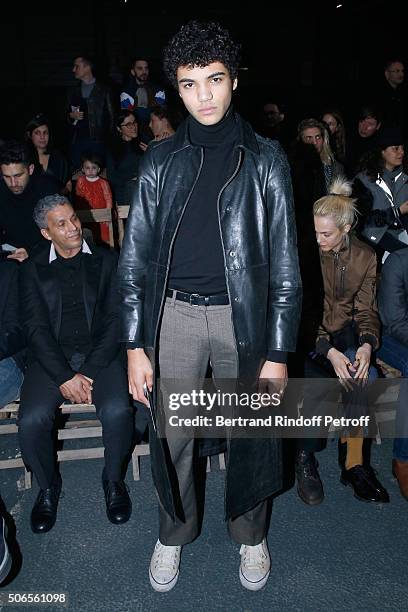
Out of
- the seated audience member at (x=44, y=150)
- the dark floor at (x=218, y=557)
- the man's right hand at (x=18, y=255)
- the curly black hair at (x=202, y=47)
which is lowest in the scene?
the dark floor at (x=218, y=557)

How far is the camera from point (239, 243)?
2.29 metres

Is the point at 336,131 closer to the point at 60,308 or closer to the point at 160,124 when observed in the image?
the point at 160,124

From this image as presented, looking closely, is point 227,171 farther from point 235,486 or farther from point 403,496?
point 403,496

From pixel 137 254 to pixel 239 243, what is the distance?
484 millimetres

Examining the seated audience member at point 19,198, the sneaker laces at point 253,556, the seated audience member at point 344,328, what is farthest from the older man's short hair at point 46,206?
the sneaker laces at point 253,556

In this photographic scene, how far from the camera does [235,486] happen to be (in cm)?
260

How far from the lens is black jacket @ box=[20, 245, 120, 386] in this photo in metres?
3.51

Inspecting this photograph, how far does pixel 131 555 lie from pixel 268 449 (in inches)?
42.4

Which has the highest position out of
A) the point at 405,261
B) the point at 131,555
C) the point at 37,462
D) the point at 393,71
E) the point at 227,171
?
the point at 393,71

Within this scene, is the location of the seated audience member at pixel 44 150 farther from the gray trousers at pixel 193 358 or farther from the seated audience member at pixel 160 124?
the gray trousers at pixel 193 358

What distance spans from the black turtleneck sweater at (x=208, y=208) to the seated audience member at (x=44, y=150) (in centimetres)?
461

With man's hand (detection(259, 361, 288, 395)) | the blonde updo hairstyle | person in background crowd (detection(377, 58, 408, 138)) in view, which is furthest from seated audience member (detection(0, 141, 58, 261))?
person in background crowd (detection(377, 58, 408, 138))

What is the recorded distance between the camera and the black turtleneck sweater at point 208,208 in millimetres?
2311

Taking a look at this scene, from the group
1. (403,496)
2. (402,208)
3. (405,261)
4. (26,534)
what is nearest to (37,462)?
(26,534)
